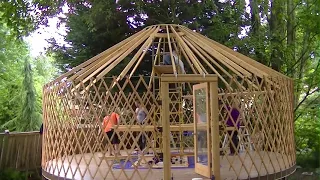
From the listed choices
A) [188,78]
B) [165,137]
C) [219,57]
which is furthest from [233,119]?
[165,137]

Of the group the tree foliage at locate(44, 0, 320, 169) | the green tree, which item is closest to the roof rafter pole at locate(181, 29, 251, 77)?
Result: the tree foliage at locate(44, 0, 320, 169)

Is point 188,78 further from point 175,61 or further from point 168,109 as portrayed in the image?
point 175,61

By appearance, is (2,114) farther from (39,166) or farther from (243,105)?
(243,105)

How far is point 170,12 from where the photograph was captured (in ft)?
24.1

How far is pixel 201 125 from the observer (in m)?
4.47

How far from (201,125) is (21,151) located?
3368 millimetres

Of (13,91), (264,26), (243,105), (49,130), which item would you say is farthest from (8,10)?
(13,91)

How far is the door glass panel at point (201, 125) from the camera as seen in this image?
Answer: 4.36 m

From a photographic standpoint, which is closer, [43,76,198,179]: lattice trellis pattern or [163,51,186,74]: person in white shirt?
[43,76,198,179]: lattice trellis pattern

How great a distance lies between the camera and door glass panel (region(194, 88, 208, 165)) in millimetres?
4363

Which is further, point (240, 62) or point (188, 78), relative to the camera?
point (240, 62)

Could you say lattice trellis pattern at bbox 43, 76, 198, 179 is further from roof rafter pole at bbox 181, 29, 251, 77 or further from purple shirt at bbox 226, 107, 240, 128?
roof rafter pole at bbox 181, 29, 251, 77

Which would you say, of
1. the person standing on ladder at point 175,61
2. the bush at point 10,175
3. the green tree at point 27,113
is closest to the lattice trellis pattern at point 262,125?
the person standing on ladder at point 175,61

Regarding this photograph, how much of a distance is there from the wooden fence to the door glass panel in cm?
322
